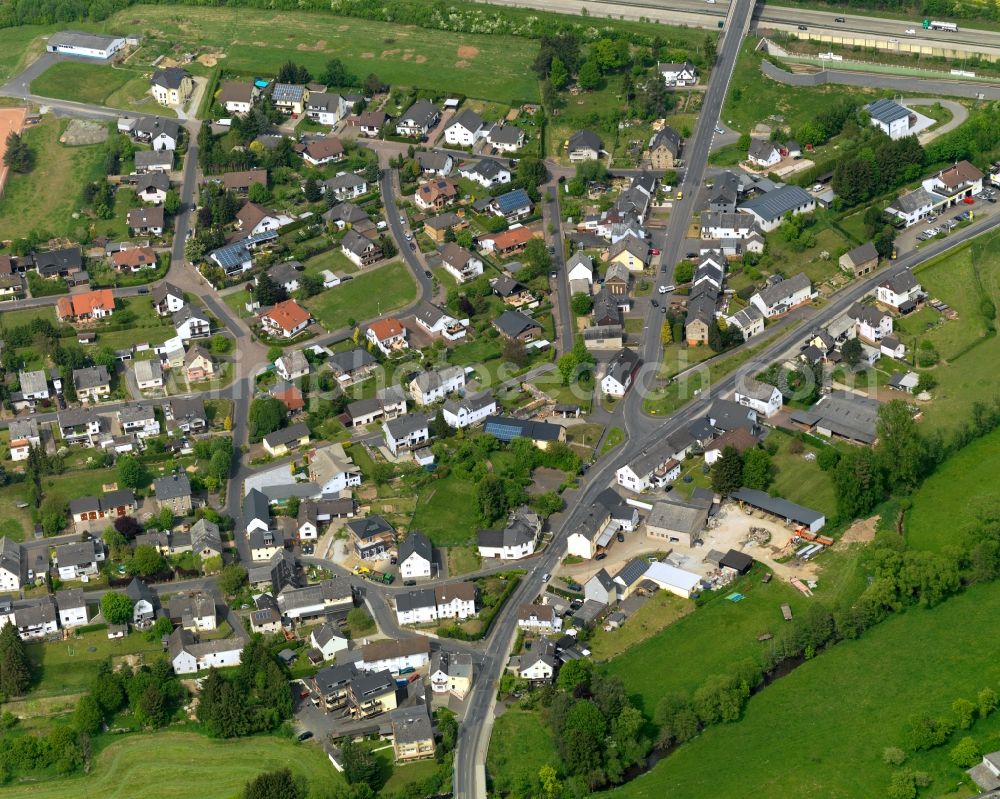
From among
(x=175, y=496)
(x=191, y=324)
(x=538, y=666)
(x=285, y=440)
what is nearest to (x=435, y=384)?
(x=285, y=440)

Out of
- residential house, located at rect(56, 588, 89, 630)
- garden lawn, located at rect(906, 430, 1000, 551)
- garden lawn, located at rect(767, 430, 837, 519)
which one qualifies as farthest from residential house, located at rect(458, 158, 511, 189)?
residential house, located at rect(56, 588, 89, 630)

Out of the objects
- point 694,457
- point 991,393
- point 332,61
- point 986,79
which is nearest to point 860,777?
point 694,457

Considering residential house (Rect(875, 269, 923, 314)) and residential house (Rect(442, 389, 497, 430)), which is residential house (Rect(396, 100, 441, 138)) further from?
residential house (Rect(875, 269, 923, 314))

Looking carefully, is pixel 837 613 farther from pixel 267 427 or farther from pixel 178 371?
pixel 178 371

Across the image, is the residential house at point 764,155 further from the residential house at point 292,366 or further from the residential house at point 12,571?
the residential house at point 12,571

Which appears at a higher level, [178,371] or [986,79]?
[986,79]

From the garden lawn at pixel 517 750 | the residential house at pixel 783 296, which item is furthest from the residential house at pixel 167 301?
the garden lawn at pixel 517 750

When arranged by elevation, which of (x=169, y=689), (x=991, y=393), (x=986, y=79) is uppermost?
(x=986, y=79)
